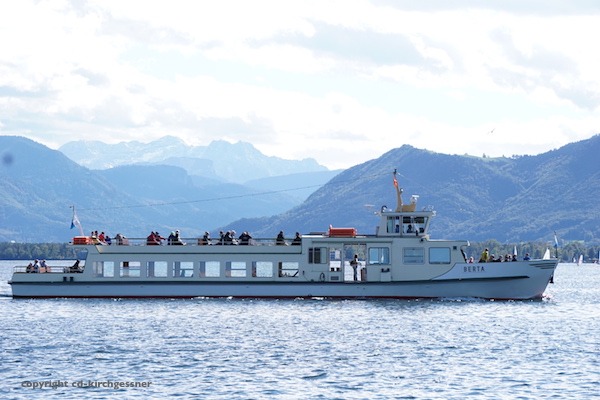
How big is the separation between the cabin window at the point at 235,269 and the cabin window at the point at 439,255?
42.4 ft

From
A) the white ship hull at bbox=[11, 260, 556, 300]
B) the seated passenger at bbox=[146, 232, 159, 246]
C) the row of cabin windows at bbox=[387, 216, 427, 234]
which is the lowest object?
the white ship hull at bbox=[11, 260, 556, 300]

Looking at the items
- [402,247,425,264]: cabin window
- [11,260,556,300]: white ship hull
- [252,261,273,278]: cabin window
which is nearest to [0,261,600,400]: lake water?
[11,260,556,300]: white ship hull

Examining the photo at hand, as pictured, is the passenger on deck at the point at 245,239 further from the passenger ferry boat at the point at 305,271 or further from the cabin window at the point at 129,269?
the cabin window at the point at 129,269

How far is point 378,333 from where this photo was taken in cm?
5081

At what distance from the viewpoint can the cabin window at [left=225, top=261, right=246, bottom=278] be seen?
66.2 meters

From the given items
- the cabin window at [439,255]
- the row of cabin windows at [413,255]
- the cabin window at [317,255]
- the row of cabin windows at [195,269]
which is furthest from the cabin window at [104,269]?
the cabin window at [439,255]

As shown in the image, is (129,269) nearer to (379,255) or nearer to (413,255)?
(379,255)

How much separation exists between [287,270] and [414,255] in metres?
8.81

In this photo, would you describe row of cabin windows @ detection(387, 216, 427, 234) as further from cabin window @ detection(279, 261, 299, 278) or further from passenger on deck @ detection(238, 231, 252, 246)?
passenger on deck @ detection(238, 231, 252, 246)

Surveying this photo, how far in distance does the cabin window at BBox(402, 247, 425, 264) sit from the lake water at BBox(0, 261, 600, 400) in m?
2.98

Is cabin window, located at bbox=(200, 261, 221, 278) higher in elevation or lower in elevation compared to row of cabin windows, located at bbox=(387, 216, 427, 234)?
lower

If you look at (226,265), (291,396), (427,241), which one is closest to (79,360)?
(291,396)

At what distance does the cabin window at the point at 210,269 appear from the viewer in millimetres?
66375

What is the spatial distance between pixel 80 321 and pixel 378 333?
58.2 feet
